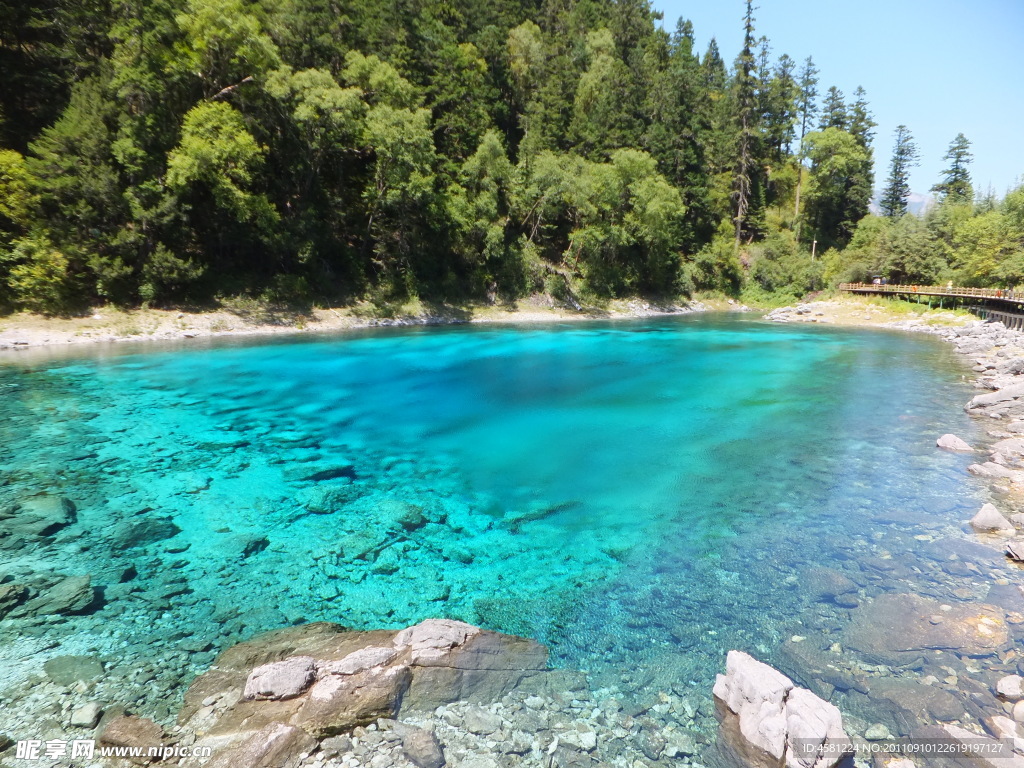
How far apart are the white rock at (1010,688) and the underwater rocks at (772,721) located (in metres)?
2.06

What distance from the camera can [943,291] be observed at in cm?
4541

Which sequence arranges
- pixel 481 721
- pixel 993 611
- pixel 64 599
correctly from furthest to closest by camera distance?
pixel 64 599, pixel 993 611, pixel 481 721

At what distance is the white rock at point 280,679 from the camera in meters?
5.19

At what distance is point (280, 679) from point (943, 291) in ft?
190

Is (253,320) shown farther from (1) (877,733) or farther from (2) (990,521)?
(1) (877,733)

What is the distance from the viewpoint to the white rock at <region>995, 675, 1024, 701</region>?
5207 millimetres

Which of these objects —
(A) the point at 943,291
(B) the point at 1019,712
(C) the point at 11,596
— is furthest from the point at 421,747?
(A) the point at 943,291

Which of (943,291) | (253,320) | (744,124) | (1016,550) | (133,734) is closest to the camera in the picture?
(133,734)

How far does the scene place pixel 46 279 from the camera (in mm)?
26875

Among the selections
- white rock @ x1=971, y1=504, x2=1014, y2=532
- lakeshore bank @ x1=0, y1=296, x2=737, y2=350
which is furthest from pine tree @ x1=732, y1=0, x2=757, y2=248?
white rock @ x1=971, y1=504, x2=1014, y2=532

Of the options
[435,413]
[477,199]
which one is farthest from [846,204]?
[435,413]

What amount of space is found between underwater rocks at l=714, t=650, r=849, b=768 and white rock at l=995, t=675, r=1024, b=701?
2.06 metres

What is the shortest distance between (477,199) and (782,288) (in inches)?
1617

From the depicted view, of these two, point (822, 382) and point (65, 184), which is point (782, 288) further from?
point (65, 184)
